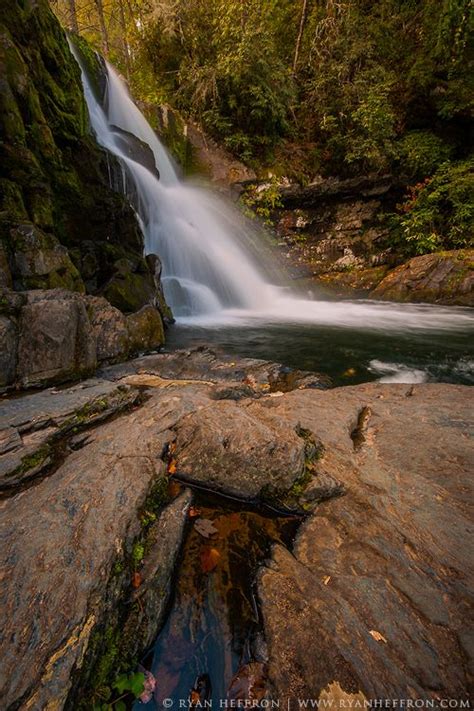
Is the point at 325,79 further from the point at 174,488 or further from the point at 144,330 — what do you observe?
the point at 174,488

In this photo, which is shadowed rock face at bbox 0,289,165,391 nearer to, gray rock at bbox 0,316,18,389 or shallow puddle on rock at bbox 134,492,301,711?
gray rock at bbox 0,316,18,389

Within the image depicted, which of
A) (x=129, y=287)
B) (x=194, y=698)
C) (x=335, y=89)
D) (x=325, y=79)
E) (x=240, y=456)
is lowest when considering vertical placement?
(x=194, y=698)

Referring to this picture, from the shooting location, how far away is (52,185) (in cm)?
575

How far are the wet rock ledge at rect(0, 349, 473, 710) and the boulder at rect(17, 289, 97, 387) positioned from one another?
2.84 ft

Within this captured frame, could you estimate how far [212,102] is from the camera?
41.3 ft

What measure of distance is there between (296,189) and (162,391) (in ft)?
39.8

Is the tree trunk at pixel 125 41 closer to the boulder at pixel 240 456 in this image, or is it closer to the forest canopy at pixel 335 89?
the forest canopy at pixel 335 89

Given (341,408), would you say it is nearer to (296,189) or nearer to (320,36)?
(296,189)

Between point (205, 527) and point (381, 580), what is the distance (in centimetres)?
105

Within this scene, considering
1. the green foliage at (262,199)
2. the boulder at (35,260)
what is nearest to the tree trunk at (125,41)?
the green foliage at (262,199)

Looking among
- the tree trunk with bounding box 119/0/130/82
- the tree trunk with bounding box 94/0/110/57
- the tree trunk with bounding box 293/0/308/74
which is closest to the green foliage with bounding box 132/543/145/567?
the tree trunk with bounding box 293/0/308/74

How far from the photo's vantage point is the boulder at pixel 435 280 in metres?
10.2

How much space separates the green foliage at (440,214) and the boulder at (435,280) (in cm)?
94

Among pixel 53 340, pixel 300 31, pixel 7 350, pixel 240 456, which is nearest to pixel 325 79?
pixel 300 31
